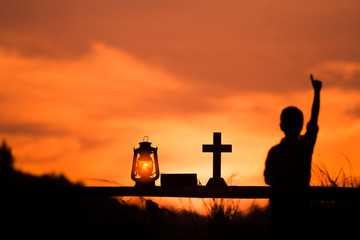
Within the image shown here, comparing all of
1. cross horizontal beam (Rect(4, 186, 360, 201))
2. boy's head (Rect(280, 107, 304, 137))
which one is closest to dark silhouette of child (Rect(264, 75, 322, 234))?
boy's head (Rect(280, 107, 304, 137))

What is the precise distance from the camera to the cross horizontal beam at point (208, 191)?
4.50m

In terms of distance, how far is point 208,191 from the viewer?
15.9 ft

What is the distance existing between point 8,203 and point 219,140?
247 cm

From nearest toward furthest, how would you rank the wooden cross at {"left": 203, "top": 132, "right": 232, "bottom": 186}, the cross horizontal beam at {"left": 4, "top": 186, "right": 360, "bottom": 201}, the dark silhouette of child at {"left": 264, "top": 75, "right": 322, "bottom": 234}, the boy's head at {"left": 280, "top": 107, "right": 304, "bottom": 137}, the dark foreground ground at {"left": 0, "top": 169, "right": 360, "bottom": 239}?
1. the cross horizontal beam at {"left": 4, "top": 186, "right": 360, "bottom": 201}
2. the dark foreground ground at {"left": 0, "top": 169, "right": 360, "bottom": 239}
3. the dark silhouette of child at {"left": 264, "top": 75, "right": 322, "bottom": 234}
4. the boy's head at {"left": 280, "top": 107, "right": 304, "bottom": 137}
5. the wooden cross at {"left": 203, "top": 132, "right": 232, "bottom": 186}

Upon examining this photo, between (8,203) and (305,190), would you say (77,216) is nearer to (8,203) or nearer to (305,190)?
(8,203)

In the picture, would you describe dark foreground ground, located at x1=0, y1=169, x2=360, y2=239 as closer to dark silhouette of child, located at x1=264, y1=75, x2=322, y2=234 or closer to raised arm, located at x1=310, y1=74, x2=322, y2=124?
dark silhouette of child, located at x1=264, y1=75, x2=322, y2=234

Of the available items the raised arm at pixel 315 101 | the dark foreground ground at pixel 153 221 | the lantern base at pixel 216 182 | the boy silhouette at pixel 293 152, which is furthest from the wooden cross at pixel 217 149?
the raised arm at pixel 315 101

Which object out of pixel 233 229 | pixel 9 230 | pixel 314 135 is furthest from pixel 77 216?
pixel 314 135

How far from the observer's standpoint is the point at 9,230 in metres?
4.80

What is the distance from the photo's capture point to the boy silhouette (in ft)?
15.8

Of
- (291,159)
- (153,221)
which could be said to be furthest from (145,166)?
(291,159)

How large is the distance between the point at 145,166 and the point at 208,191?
2.88ft

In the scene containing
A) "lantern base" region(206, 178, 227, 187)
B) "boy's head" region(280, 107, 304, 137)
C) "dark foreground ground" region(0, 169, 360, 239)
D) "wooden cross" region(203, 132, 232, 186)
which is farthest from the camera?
"wooden cross" region(203, 132, 232, 186)

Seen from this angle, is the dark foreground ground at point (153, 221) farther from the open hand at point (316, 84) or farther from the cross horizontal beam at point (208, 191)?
the open hand at point (316, 84)
